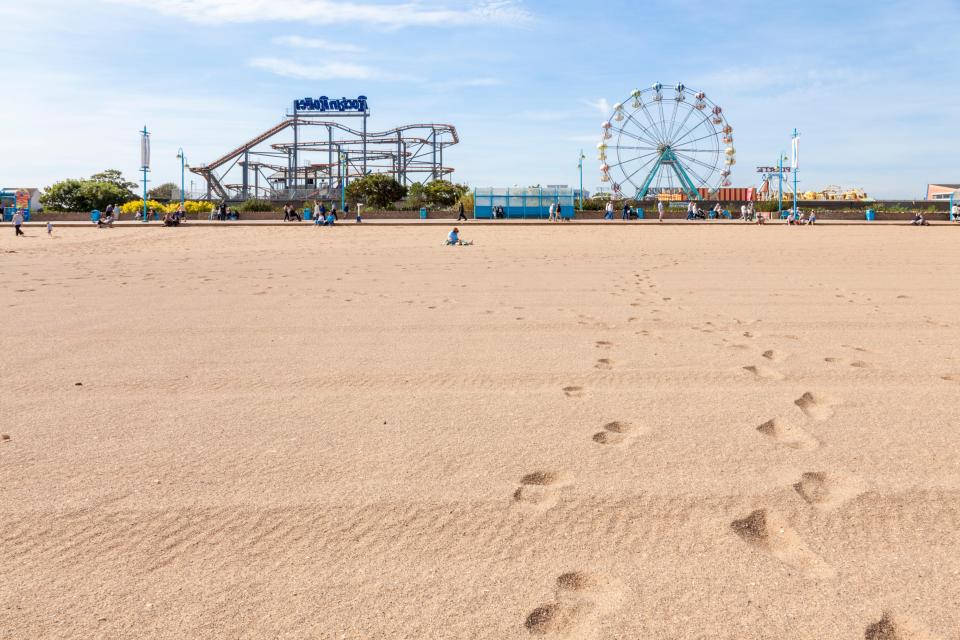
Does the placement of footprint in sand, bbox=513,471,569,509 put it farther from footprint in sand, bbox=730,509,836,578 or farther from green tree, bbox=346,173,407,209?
green tree, bbox=346,173,407,209

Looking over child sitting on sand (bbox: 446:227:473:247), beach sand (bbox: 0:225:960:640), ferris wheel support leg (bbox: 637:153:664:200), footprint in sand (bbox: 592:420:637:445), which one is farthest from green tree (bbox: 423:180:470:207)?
footprint in sand (bbox: 592:420:637:445)

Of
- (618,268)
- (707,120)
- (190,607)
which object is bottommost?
(190,607)

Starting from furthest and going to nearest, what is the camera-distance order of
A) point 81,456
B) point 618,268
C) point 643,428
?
1. point 618,268
2. point 643,428
3. point 81,456

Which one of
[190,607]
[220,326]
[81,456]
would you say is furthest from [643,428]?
[220,326]

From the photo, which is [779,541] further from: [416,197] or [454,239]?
[416,197]

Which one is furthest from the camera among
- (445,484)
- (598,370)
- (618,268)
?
(618,268)

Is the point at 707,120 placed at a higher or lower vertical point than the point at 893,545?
higher

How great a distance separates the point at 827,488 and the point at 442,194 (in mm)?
59391

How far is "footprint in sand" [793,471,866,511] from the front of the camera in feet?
9.53

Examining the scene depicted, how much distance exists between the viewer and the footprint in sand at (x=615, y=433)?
3.65m

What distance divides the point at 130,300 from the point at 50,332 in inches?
87.4

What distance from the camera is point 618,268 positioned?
42.6ft

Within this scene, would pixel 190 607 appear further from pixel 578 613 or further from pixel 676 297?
pixel 676 297

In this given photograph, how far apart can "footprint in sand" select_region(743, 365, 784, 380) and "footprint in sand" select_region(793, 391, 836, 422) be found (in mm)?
414
